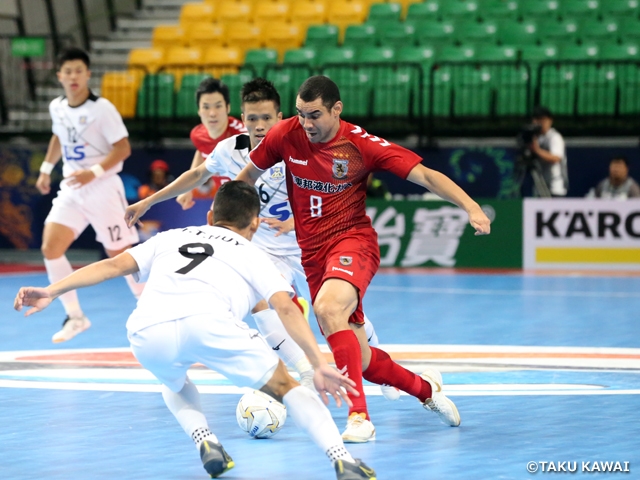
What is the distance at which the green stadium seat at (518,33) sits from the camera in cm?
1800

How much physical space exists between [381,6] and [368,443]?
587 inches

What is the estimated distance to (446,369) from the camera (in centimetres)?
817

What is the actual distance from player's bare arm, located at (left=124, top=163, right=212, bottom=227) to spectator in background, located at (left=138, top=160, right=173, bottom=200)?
9548 millimetres

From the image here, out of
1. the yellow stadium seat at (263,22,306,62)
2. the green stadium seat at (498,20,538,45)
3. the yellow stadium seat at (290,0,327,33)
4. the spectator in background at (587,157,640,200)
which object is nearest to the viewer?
the spectator in background at (587,157,640,200)

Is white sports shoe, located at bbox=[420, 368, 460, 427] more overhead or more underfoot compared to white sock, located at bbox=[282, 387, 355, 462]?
more underfoot

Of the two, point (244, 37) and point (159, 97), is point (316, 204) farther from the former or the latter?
point (244, 37)

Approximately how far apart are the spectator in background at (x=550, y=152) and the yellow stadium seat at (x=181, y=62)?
6.02 meters

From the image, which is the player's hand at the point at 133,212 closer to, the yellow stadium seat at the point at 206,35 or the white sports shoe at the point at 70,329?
the white sports shoe at the point at 70,329

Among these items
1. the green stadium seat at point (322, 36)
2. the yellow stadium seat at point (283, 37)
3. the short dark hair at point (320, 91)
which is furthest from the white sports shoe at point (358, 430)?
the yellow stadium seat at point (283, 37)

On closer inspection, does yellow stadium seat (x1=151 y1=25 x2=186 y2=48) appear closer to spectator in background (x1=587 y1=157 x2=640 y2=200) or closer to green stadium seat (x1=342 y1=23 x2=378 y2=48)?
green stadium seat (x1=342 y1=23 x2=378 y2=48)

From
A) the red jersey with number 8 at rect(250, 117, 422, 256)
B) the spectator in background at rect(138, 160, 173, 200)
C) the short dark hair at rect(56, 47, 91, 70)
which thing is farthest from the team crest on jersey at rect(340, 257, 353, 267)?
the spectator in background at rect(138, 160, 173, 200)

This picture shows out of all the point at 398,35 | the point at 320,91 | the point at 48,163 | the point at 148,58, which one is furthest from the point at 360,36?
the point at 320,91

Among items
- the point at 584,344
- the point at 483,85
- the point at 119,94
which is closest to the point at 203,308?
the point at 584,344

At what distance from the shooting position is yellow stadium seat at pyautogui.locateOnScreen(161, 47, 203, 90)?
18312 mm
